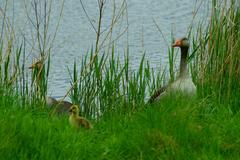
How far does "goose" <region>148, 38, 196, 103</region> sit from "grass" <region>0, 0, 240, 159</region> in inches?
6.8

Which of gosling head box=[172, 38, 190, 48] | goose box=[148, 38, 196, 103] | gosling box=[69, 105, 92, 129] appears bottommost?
gosling box=[69, 105, 92, 129]

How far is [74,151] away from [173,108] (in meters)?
1.14

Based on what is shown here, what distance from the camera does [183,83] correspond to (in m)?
7.25

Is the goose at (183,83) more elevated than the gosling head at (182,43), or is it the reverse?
the gosling head at (182,43)

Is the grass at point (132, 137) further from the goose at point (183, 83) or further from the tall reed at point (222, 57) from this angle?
the tall reed at point (222, 57)

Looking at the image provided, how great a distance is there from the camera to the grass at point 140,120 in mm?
4867

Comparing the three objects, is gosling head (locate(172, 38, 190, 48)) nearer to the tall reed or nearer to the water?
the tall reed

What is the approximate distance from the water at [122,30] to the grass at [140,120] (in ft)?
9.44

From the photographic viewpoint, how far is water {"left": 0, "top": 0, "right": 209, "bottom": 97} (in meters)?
12.5

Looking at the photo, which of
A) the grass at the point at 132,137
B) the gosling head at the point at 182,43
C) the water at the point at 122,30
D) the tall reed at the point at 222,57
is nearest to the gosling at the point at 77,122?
the grass at the point at 132,137

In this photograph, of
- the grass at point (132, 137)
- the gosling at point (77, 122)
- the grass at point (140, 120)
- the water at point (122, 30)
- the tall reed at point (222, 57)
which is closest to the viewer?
the grass at point (132, 137)

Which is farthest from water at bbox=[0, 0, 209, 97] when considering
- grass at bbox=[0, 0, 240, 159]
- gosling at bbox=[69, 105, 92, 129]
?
gosling at bbox=[69, 105, 92, 129]

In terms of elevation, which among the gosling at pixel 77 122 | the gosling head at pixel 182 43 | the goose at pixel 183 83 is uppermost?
the gosling head at pixel 182 43

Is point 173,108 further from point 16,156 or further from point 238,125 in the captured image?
point 16,156
